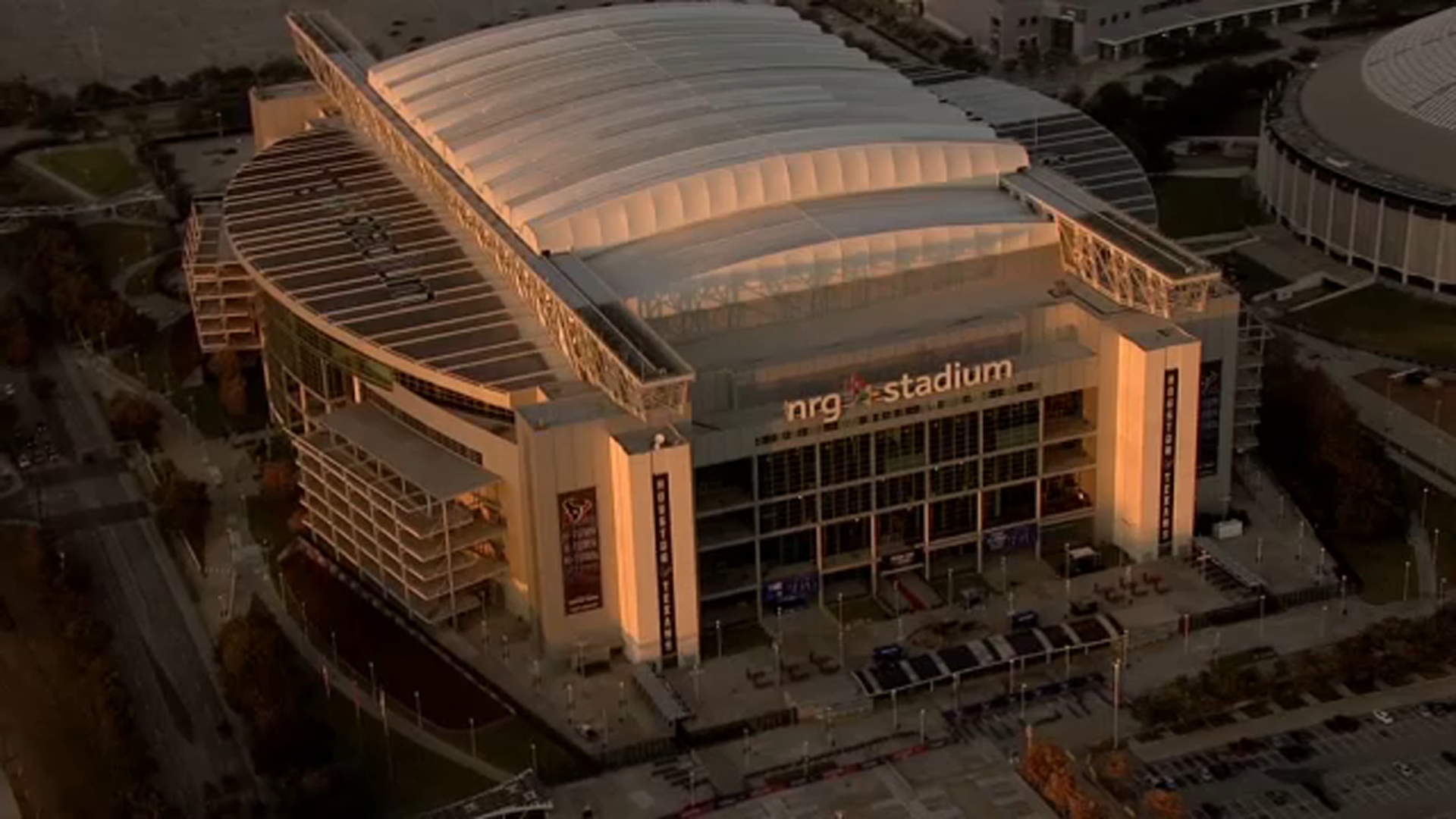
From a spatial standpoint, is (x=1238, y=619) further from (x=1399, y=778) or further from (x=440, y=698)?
(x=440, y=698)

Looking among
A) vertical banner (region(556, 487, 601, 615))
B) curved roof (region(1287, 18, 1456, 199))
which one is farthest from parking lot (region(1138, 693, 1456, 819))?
curved roof (region(1287, 18, 1456, 199))

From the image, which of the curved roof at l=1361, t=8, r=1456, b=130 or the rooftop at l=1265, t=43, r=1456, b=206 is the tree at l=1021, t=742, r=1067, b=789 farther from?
the curved roof at l=1361, t=8, r=1456, b=130

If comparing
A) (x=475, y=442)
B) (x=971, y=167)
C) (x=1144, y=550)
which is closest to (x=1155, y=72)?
(x=971, y=167)

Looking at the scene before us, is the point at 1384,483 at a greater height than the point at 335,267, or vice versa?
the point at 335,267

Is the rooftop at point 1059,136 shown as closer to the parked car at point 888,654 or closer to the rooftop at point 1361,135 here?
the rooftop at point 1361,135

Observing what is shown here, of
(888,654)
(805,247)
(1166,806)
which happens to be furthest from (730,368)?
(1166,806)

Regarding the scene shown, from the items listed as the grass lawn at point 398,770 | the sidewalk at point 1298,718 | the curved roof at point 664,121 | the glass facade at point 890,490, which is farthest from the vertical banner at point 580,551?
the sidewalk at point 1298,718
